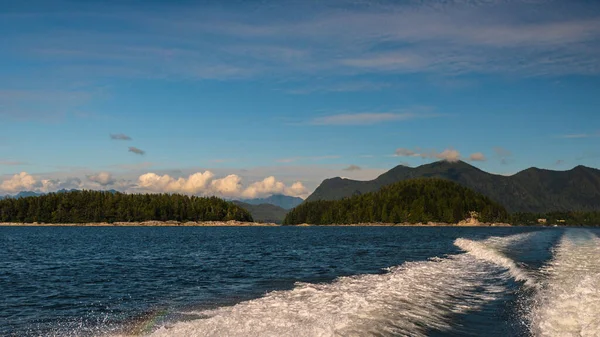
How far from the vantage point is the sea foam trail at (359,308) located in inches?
726

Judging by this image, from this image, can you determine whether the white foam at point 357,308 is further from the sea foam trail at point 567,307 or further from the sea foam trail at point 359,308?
the sea foam trail at point 567,307

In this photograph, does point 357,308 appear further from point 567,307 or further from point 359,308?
point 567,307

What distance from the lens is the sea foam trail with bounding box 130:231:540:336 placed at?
18.4m

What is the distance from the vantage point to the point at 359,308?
2250cm

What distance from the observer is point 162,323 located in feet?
68.3

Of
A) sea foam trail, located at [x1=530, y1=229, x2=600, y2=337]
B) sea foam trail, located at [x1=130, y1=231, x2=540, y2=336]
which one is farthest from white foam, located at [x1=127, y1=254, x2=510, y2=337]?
sea foam trail, located at [x1=530, y1=229, x2=600, y2=337]

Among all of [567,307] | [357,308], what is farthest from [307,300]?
[567,307]

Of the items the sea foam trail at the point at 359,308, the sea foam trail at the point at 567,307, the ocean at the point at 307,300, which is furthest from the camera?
the ocean at the point at 307,300

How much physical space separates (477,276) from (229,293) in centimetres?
1940

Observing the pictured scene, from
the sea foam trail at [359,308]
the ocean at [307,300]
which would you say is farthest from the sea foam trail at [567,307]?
the sea foam trail at [359,308]

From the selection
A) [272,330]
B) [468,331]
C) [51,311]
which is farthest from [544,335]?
[51,311]

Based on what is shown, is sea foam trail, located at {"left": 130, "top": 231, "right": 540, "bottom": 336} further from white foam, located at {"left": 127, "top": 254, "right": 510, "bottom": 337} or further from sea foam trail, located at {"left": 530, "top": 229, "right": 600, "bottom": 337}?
sea foam trail, located at {"left": 530, "top": 229, "right": 600, "bottom": 337}

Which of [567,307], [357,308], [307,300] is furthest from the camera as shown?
[307,300]

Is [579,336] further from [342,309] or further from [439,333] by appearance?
[342,309]
